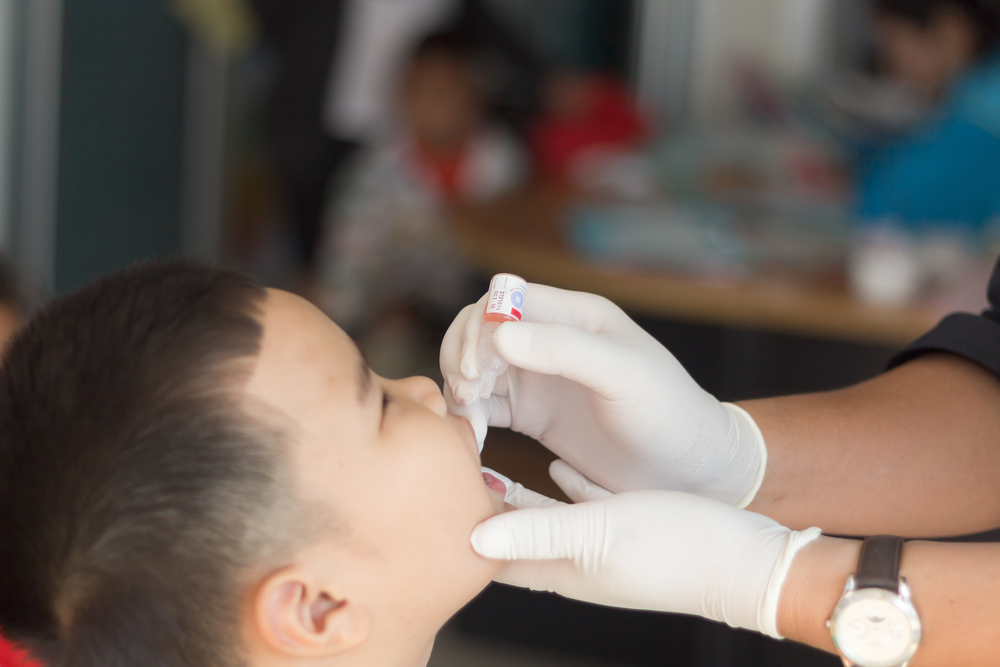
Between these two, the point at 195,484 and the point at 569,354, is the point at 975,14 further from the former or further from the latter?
the point at 195,484

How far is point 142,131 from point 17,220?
70 centimetres

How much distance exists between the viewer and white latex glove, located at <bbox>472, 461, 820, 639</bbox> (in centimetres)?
83

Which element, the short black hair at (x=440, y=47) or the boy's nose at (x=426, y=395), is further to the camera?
the short black hair at (x=440, y=47)

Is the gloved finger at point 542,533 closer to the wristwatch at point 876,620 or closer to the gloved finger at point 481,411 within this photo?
the gloved finger at point 481,411

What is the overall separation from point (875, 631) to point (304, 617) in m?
0.47

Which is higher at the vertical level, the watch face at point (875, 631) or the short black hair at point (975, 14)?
the short black hair at point (975, 14)

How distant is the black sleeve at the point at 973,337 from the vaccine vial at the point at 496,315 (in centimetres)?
49

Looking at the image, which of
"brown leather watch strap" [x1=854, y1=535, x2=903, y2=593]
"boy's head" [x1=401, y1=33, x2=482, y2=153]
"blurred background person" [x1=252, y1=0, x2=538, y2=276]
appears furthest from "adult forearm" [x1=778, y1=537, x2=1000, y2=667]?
"blurred background person" [x1=252, y1=0, x2=538, y2=276]

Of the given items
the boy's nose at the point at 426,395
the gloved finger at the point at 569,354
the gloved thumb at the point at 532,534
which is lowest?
the gloved thumb at the point at 532,534

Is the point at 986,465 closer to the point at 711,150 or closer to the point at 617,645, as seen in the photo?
the point at 617,645

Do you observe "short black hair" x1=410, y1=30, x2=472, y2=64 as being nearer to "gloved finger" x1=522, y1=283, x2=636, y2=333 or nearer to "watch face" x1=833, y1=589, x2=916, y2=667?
"gloved finger" x1=522, y1=283, x2=636, y2=333

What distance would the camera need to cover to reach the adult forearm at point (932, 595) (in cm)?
78

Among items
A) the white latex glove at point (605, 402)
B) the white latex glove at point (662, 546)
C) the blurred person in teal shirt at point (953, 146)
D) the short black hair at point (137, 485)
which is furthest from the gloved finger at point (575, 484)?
the blurred person in teal shirt at point (953, 146)

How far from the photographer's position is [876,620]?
0.78 metres
